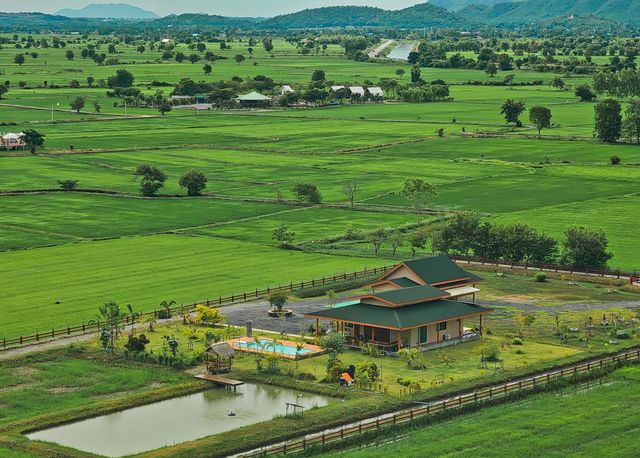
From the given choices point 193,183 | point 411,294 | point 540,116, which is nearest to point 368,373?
point 411,294

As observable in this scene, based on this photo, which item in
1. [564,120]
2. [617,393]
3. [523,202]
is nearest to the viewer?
[617,393]

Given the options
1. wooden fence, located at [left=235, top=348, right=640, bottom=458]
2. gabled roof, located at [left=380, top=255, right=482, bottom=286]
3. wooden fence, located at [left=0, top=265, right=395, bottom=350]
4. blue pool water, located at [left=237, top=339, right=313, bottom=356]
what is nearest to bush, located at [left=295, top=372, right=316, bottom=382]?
blue pool water, located at [left=237, top=339, right=313, bottom=356]

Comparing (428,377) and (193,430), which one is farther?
(428,377)

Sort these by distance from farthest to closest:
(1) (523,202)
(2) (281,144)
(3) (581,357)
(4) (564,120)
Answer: (4) (564,120) < (2) (281,144) < (1) (523,202) < (3) (581,357)

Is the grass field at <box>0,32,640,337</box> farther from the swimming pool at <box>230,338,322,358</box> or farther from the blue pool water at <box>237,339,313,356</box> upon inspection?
the blue pool water at <box>237,339,313,356</box>

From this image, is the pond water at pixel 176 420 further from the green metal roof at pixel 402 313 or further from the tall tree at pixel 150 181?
the tall tree at pixel 150 181

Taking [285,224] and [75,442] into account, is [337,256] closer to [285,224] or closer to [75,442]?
[285,224]

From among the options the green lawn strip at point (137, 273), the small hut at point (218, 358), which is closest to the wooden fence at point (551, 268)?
the green lawn strip at point (137, 273)

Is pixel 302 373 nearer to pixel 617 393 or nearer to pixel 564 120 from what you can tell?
pixel 617 393

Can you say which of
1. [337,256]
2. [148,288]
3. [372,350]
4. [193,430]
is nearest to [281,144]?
[337,256]
